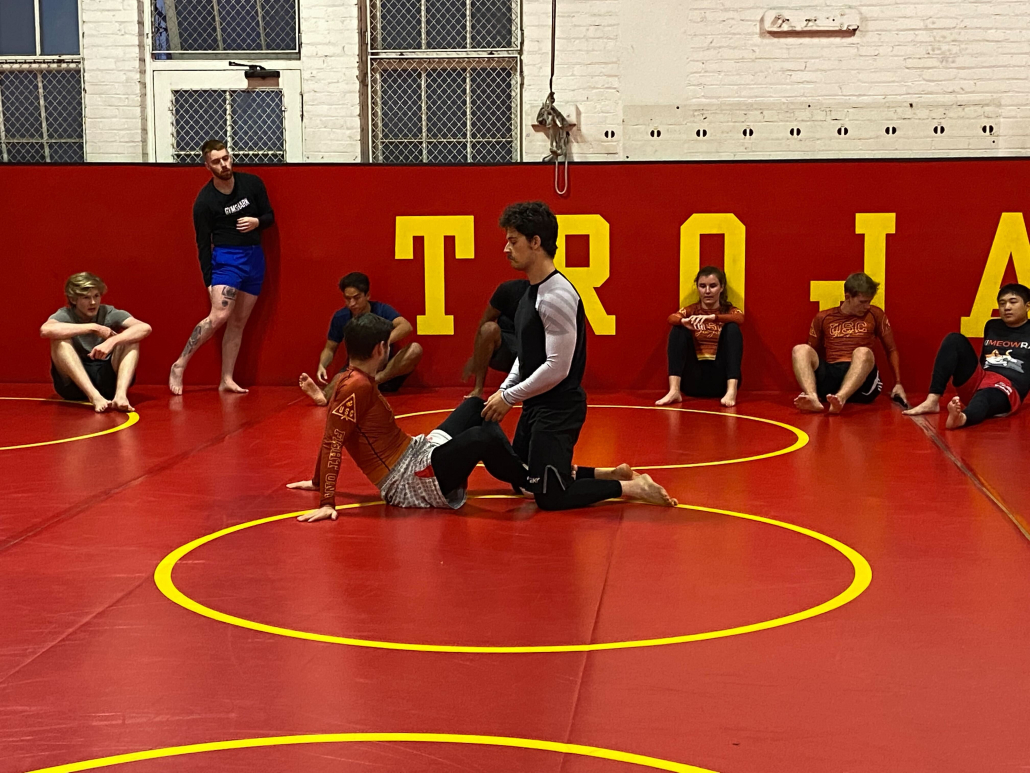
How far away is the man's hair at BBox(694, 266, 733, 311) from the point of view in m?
8.69

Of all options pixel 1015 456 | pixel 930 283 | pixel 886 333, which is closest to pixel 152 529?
pixel 1015 456

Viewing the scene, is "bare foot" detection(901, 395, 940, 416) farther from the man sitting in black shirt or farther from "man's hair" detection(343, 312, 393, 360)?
"man's hair" detection(343, 312, 393, 360)

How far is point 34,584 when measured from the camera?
164 inches

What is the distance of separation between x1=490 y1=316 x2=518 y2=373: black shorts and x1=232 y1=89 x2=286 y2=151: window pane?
5848 mm

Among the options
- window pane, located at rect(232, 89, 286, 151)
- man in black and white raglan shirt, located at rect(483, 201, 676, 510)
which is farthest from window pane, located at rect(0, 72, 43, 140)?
man in black and white raglan shirt, located at rect(483, 201, 676, 510)

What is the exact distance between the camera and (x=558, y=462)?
518 cm

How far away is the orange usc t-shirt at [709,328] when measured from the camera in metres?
8.70

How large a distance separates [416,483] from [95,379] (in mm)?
3987

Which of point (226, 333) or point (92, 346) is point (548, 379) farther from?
point (226, 333)

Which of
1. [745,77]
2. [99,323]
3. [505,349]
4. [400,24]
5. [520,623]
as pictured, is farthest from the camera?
[400,24]

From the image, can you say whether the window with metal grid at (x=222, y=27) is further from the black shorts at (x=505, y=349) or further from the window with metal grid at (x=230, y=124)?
the black shorts at (x=505, y=349)

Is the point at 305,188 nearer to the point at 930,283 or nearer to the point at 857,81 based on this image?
the point at 930,283

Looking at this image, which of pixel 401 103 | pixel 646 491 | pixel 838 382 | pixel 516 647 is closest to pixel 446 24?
pixel 401 103

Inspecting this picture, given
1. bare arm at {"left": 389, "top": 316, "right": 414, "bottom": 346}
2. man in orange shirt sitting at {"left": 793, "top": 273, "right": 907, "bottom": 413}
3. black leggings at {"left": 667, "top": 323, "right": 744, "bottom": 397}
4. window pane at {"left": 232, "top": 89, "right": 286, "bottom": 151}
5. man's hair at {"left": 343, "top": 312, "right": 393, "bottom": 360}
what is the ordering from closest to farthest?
man's hair at {"left": 343, "top": 312, "right": 393, "bottom": 360}, man in orange shirt sitting at {"left": 793, "top": 273, "right": 907, "bottom": 413}, black leggings at {"left": 667, "top": 323, "right": 744, "bottom": 397}, bare arm at {"left": 389, "top": 316, "right": 414, "bottom": 346}, window pane at {"left": 232, "top": 89, "right": 286, "bottom": 151}
